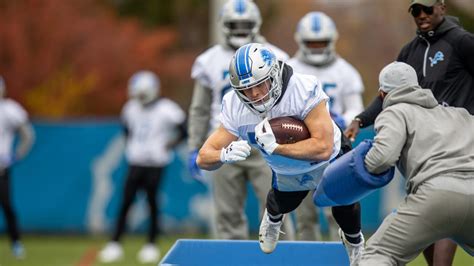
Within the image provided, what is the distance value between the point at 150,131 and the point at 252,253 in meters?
4.32

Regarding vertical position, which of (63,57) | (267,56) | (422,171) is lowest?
(63,57)

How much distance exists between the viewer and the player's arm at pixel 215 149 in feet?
18.5

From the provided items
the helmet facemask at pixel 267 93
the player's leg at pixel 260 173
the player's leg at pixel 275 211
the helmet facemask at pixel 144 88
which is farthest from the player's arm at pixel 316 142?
the helmet facemask at pixel 144 88

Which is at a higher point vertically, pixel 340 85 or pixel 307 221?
pixel 340 85

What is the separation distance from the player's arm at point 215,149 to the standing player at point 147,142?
4.20 metres

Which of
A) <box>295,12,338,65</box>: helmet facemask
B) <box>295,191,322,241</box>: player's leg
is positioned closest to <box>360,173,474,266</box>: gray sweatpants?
<box>295,191,322,241</box>: player's leg

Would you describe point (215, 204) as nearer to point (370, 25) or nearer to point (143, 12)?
point (370, 25)

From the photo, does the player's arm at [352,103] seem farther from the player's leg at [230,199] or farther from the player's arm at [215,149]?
the player's arm at [215,149]

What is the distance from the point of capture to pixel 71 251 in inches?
414

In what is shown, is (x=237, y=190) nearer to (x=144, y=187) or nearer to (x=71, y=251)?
(x=144, y=187)

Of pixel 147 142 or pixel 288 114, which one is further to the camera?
pixel 147 142

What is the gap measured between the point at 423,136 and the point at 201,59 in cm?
263

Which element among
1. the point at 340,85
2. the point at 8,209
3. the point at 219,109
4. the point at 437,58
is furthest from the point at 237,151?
the point at 8,209

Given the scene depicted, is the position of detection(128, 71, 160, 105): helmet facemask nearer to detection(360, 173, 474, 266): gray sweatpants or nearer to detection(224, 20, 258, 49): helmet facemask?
detection(224, 20, 258, 49): helmet facemask
